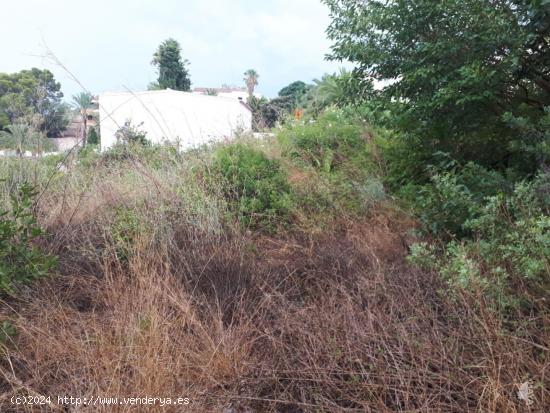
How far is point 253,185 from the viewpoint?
4.52 metres

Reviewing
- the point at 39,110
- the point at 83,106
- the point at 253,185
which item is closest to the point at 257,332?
the point at 253,185

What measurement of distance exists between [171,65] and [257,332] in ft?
104

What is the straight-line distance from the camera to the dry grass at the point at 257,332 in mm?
1872

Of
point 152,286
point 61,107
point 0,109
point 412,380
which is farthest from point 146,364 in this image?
point 0,109

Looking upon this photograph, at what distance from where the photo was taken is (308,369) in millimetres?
2057

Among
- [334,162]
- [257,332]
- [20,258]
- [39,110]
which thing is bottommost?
[257,332]

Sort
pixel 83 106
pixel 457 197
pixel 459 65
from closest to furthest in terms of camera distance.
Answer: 1. pixel 457 197
2. pixel 459 65
3. pixel 83 106

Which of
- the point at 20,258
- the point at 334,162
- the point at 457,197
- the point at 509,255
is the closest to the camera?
the point at 509,255

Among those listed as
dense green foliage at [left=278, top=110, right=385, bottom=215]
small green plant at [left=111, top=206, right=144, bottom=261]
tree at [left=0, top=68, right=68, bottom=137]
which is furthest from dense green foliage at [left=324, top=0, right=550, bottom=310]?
tree at [left=0, top=68, right=68, bottom=137]

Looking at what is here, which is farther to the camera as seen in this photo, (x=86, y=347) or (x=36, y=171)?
(x=36, y=171)

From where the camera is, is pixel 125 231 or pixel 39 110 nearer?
pixel 125 231

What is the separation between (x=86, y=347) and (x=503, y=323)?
7.13ft

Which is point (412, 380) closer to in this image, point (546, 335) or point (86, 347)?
point (546, 335)

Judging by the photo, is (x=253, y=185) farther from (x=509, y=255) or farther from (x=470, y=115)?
(x=509, y=255)
